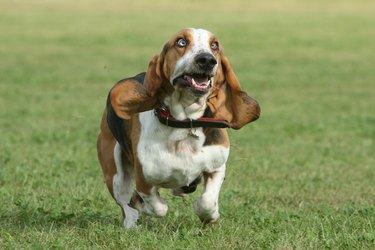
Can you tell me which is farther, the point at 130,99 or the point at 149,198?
the point at 149,198

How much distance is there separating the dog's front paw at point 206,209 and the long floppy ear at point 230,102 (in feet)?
1.88

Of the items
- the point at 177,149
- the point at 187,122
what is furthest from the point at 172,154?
the point at 187,122

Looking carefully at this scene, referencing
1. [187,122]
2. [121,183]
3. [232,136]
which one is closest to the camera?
[187,122]

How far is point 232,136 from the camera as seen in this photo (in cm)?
1401

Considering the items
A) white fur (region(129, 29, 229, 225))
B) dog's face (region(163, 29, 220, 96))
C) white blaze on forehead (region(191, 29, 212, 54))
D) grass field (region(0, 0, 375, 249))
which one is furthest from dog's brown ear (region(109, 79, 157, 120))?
grass field (region(0, 0, 375, 249))

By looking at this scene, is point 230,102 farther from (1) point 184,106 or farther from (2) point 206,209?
(2) point 206,209

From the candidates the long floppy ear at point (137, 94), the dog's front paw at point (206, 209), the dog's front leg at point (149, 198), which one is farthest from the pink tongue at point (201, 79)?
the dog's front paw at point (206, 209)

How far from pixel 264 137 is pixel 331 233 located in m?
7.91

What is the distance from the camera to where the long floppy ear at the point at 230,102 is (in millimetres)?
6465

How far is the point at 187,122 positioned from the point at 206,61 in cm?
62

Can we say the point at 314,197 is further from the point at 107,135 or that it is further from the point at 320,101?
the point at 320,101

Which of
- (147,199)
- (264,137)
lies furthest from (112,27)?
(147,199)

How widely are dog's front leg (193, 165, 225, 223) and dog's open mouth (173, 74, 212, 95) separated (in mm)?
813

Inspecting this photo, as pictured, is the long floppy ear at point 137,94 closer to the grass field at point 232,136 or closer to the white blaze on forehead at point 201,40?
the white blaze on forehead at point 201,40
